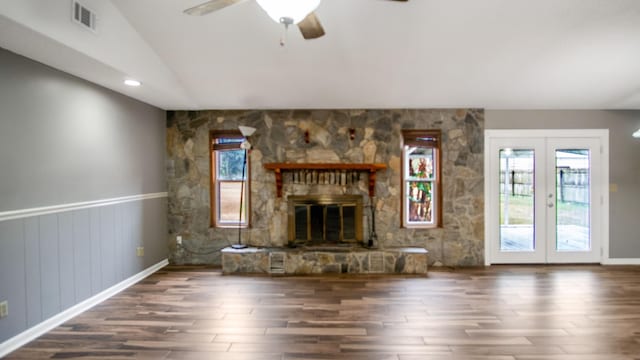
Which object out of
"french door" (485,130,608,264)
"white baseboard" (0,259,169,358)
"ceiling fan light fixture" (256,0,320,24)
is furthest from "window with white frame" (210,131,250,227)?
"french door" (485,130,608,264)

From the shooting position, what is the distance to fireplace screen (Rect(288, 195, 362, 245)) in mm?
4961

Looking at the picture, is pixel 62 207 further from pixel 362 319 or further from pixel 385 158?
pixel 385 158

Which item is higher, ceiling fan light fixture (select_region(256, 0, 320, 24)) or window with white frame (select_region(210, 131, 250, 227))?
ceiling fan light fixture (select_region(256, 0, 320, 24))

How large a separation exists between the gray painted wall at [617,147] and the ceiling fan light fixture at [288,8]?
4106 millimetres

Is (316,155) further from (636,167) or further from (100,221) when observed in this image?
(636,167)

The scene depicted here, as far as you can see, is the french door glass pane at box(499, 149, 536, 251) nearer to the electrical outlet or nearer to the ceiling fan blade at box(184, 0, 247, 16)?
the ceiling fan blade at box(184, 0, 247, 16)

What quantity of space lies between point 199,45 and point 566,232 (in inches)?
219

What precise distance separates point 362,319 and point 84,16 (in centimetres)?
346

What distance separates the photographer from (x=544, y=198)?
5004 millimetres

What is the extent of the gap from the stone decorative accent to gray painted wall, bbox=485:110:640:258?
229 centimetres

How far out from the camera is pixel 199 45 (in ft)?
11.7

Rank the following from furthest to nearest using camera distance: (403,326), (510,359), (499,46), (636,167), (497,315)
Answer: (636,167) < (499,46) < (497,315) < (403,326) < (510,359)

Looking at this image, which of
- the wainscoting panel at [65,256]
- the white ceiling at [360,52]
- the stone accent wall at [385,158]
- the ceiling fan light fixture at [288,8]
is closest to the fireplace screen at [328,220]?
the stone accent wall at [385,158]

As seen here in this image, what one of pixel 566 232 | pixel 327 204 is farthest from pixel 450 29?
pixel 566 232
